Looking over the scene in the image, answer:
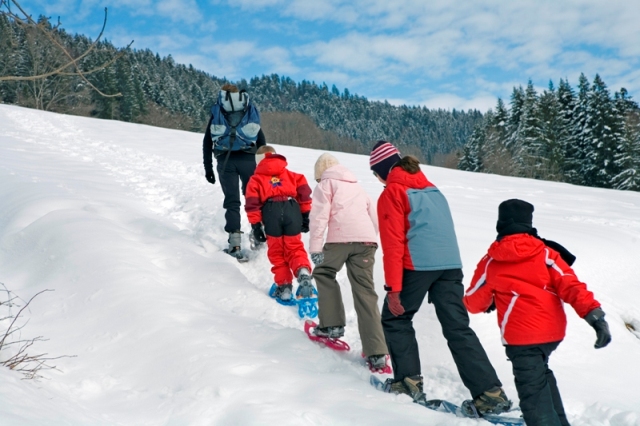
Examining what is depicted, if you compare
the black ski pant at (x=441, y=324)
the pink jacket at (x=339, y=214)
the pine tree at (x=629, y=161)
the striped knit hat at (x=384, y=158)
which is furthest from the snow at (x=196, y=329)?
the pine tree at (x=629, y=161)

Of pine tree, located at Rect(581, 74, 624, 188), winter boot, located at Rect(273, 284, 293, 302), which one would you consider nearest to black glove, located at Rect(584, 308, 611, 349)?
winter boot, located at Rect(273, 284, 293, 302)

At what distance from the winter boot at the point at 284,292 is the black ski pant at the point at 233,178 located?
1413mm

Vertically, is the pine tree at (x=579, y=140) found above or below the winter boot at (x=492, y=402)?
above

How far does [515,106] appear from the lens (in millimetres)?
44562

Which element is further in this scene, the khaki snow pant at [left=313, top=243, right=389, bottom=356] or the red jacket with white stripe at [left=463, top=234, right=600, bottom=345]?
the khaki snow pant at [left=313, top=243, right=389, bottom=356]

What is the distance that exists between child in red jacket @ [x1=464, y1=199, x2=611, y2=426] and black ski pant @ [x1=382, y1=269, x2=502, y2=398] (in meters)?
0.29

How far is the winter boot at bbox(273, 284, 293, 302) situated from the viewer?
4.98 meters

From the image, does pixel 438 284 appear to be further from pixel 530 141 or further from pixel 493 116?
pixel 493 116

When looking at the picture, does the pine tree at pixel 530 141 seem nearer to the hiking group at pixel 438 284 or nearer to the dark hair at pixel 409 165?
the hiking group at pixel 438 284

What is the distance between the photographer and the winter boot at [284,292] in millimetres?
4984

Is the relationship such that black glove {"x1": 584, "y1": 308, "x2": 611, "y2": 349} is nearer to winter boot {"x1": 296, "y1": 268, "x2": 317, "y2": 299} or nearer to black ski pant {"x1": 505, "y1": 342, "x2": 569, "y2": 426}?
black ski pant {"x1": 505, "y1": 342, "x2": 569, "y2": 426}

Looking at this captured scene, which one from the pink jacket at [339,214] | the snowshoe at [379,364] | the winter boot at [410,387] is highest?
the pink jacket at [339,214]

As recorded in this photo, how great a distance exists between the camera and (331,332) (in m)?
4.07

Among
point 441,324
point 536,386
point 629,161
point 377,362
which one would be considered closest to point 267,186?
point 377,362
